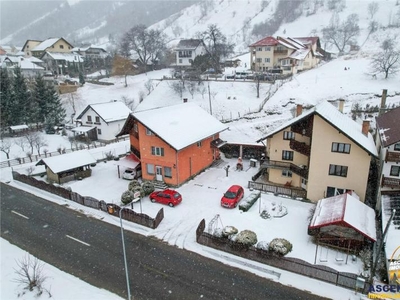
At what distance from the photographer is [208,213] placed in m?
28.8

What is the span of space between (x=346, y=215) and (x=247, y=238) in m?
7.99

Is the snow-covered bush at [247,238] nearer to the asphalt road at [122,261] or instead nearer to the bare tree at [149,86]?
the asphalt road at [122,261]

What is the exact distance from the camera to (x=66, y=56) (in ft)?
333

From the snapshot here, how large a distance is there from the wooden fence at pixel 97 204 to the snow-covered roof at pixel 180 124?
27.9 ft

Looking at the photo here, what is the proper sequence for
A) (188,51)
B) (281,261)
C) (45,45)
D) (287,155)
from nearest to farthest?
1. (281,261)
2. (287,155)
3. (188,51)
4. (45,45)

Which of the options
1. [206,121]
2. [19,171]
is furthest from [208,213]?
[19,171]

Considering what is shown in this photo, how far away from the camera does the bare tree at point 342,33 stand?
112 m

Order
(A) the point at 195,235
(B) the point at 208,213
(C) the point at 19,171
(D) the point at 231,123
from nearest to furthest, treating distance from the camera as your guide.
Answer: (A) the point at 195,235 < (B) the point at 208,213 < (C) the point at 19,171 < (D) the point at 231,123

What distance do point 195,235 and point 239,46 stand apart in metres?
134

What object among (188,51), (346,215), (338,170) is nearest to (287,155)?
(338,170)

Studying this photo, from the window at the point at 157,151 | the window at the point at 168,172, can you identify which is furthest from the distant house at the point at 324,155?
the window at the point at 157,151

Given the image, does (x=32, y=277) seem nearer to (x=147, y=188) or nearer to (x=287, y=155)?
(x=147, y=188)

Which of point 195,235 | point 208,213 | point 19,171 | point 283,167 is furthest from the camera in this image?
point 19,171

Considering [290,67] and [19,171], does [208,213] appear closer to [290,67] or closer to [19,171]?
[19,171]
